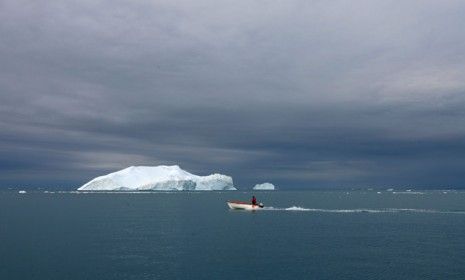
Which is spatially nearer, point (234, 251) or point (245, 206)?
point (234, 251)

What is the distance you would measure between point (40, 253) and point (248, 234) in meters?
29.9

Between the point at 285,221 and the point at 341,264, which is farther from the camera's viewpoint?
the point at 285,221

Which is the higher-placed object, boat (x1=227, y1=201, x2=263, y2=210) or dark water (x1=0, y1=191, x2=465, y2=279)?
boat (x1=227, y1=201, x2=263, y2=210)

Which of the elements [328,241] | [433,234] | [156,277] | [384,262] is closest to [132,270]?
[156,277]

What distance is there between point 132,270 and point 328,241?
28.8m

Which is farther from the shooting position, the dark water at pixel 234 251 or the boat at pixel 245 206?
the boat at pixel 245 206

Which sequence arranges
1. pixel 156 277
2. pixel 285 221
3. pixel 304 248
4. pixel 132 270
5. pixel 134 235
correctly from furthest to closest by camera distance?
pixel 285 221
pixel 134 235
pixel 304 248
pixel 132 270
pixel 156 277

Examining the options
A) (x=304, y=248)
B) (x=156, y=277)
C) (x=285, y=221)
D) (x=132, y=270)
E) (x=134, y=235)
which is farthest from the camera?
(x=285, y=221)

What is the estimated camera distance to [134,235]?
6800 centimetres

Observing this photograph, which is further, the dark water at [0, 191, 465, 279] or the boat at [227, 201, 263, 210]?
the boat at [227, 201, 263, 210]

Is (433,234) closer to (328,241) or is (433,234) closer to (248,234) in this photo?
(328,241)

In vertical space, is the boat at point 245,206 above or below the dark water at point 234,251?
above

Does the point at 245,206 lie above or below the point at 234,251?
above

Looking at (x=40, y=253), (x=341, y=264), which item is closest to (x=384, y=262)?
(x=341, y=264)
